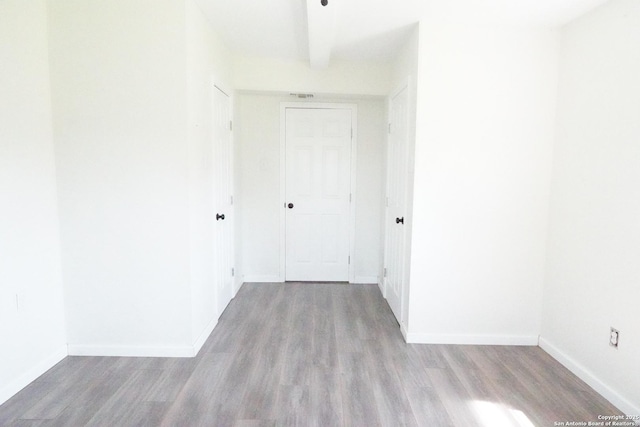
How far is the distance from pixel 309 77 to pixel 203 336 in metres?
2.66

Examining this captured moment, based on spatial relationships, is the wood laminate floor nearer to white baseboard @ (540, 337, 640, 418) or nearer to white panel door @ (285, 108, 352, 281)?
white baseboard @ (540, 337, 640, 418)

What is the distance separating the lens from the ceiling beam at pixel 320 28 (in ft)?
7.08

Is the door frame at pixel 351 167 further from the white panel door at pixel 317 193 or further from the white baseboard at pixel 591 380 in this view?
the white baseboard at pixel 591 380

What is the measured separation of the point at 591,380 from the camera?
2107mm

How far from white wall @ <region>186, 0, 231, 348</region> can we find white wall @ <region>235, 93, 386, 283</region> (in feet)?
3.13

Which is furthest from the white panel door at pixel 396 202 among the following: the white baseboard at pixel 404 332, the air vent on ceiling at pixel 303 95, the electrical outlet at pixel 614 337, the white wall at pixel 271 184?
the electrical outlet at pixel 614 337

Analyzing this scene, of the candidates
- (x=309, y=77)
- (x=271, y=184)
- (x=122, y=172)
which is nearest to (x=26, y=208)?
(x=122, y=172)

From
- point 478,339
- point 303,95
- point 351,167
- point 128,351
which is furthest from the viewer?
point 351,167

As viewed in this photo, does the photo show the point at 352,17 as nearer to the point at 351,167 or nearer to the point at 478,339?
the point at 351,167

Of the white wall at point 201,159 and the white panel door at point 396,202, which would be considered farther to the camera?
the white panel door at point 396,202

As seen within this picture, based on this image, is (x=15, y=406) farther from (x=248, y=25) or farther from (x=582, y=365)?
(x=582, y=365)

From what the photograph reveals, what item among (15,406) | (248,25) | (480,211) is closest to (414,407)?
(480,211)

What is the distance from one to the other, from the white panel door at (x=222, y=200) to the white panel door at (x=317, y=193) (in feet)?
2.55

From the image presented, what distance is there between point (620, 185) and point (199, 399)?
9.00 feet
